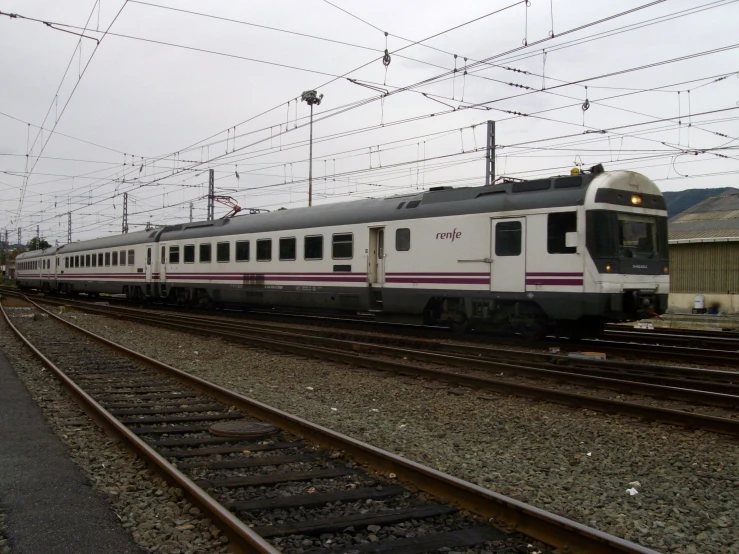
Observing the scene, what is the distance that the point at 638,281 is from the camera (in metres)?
12.4

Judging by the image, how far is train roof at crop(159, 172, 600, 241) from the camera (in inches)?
495

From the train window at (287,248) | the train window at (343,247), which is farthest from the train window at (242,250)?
the train window at (343,247)

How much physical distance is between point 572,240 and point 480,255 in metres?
2.15

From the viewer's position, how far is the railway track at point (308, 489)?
400cm

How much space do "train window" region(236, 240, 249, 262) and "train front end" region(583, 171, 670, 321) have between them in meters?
12.5

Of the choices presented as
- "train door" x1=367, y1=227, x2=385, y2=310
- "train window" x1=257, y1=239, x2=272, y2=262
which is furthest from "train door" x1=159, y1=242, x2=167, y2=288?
"train door" x1=367, y1=227, x2=385, y2=310

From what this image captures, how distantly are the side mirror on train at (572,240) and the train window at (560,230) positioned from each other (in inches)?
2.4

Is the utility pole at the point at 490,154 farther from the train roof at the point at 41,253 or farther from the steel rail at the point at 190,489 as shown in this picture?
the train roof at the point at 41,253

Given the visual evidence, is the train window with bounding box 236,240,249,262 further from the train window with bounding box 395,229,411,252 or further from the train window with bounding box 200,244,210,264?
the train window with bounding box 395,229,411,252

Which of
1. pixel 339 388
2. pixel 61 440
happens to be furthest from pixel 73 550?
pixel 339 388

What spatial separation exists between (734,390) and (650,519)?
16.9 feet

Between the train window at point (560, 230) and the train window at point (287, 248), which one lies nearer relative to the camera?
the train window at point (560, 230)

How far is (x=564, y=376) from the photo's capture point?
9.62 metres

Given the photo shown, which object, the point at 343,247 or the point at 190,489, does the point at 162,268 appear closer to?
the point at 343,247
